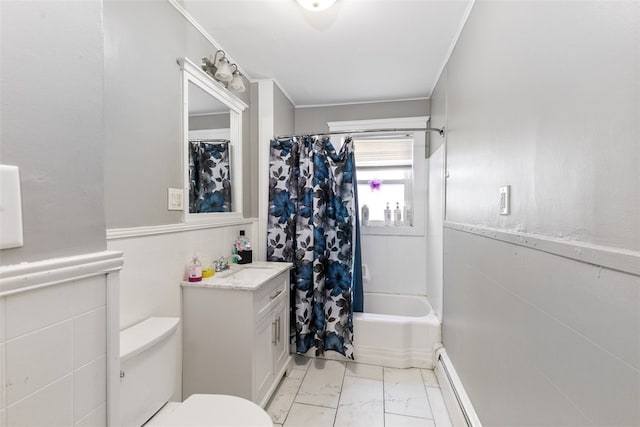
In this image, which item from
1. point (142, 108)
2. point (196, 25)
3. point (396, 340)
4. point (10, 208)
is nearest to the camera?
point (10, 208)

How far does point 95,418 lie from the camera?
0.59 metres

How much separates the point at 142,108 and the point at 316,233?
1.40 metres

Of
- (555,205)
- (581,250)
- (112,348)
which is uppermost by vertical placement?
(555,205)

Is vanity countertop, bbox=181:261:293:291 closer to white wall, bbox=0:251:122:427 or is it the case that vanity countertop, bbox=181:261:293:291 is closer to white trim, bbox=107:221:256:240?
white trim, bbox=107:221:256:240

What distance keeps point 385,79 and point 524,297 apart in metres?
2.02

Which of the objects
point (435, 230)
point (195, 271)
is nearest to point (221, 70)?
point (195, 271)

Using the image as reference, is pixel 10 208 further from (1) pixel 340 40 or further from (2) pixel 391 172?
(2) pixel 391 172

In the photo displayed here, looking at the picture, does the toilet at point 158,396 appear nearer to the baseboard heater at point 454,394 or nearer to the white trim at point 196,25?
the baseboard heater at point 454,394

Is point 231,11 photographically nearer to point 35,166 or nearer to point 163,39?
point 163,39

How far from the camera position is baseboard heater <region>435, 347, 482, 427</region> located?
54.4 inches

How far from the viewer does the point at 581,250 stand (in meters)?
0.67

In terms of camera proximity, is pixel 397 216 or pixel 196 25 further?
pixel 397 216

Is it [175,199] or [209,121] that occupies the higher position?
[209,121]

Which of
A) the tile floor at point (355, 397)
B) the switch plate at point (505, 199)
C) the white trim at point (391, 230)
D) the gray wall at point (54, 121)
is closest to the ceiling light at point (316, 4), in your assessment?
the gray wall at point (54, 121)
